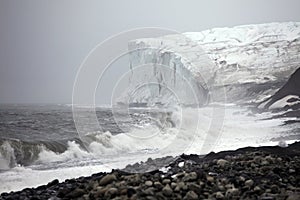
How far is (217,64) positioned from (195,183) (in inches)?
190

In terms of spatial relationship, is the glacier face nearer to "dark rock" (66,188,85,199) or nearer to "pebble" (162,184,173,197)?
"dark rock" (66,188,85,199)

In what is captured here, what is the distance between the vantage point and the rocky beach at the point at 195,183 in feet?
9.55

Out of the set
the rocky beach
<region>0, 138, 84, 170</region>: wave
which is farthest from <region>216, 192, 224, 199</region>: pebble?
<region>0, 138, 84, 170</region>: wave

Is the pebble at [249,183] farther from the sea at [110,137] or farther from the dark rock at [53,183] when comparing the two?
the dark rock at [53,183]

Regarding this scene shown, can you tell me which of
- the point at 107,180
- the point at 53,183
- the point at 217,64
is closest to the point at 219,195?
the point at 107,180

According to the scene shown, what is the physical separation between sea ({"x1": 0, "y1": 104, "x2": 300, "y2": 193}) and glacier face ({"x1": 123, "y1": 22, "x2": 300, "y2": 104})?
0.38 m

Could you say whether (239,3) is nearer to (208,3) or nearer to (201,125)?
(208,3)

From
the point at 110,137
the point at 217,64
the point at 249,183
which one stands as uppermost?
the point at 217,64

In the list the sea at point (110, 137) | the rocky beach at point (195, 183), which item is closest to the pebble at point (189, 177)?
the rocky beach at point (195, 183)

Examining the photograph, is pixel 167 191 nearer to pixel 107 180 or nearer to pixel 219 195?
pixel 219 195

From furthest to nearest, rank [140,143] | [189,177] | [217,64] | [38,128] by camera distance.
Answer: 1. [217,64]
2. [38,128]
3. [140,143]
4. [189,177]

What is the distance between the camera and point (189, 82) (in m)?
6.21

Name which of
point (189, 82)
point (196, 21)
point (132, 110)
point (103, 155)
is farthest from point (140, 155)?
point (196, 21)

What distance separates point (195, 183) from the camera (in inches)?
125
